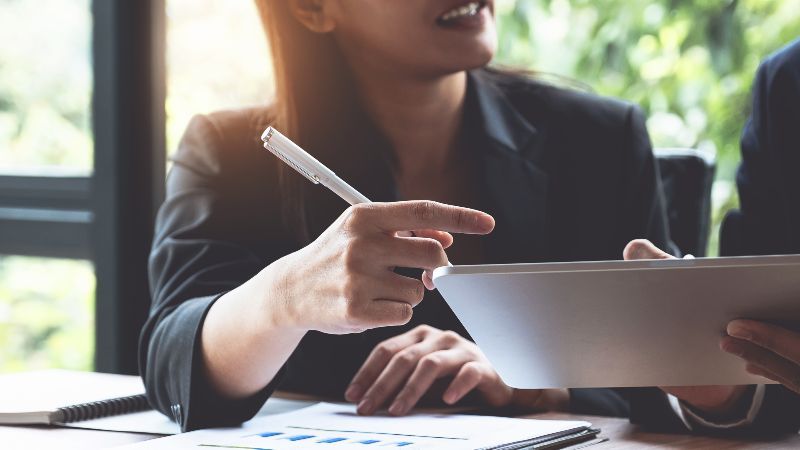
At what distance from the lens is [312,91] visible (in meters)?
1.68

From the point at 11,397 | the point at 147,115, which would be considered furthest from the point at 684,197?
the point at 147,115

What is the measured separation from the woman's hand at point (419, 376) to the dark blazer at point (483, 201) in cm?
16

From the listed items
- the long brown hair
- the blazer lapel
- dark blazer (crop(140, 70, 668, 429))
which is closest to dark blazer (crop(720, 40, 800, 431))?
dark blazer (crop(140, 70, 668, 429))

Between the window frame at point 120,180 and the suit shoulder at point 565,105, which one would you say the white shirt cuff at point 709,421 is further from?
the window frame at point 120,180

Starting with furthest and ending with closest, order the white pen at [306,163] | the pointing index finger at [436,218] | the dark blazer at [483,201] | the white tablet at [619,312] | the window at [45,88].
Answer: the window at [45,88]
the dark blazer at [483,201]
the white pen at [306,163]
the pointing index finger at [436,218]
the white tablet at [619,312]

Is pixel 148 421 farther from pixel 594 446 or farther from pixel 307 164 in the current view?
pixel 594 446

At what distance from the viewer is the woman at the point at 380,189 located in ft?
3.93

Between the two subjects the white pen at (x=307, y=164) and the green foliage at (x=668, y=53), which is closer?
the white pen at (x=307, y=164)

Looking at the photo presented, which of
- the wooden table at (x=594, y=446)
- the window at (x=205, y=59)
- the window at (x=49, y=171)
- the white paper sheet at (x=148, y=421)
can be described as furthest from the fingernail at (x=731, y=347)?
the window at (x=49, y=171)

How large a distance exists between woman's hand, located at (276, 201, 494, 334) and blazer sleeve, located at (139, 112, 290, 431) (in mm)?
244

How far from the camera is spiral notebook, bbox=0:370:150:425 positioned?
3.83 feet

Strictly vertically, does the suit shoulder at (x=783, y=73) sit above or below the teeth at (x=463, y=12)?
below

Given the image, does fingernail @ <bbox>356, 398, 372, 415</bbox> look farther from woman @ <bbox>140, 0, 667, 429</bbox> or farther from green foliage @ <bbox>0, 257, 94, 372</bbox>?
green foliage @ <bbox>0, 257, 94, 372</bbox>

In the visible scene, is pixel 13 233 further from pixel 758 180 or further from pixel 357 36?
pixel 758 180
